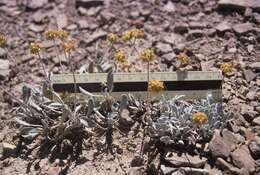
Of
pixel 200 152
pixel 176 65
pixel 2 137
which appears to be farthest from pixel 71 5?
pixel 200 152

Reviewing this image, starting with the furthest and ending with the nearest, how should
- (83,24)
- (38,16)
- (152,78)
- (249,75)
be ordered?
(38,16), (83,24), (249,75), (152,78)

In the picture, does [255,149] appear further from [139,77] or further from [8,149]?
[8,149]

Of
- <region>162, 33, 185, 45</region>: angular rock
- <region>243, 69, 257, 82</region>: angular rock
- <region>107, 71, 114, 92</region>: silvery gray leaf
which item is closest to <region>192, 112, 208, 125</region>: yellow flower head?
<region>107, 71, 114, 92</region>: silvery gray leaf

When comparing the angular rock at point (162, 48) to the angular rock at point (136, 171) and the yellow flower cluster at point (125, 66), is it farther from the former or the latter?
the angular rock at point (136, 171)

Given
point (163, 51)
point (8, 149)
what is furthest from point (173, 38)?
point (8, 149)

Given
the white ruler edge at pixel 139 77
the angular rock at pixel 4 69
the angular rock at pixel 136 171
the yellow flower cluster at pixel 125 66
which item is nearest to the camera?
the angular rock at pixel 136 171

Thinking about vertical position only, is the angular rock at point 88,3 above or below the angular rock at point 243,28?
above

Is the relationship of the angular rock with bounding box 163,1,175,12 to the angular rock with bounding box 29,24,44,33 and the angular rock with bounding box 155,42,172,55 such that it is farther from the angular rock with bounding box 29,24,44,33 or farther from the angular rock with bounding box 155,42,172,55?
the angular rock with bounding box 29,24,44,33

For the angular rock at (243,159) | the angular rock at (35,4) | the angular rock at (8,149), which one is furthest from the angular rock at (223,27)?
the angular rock at (8,149)
